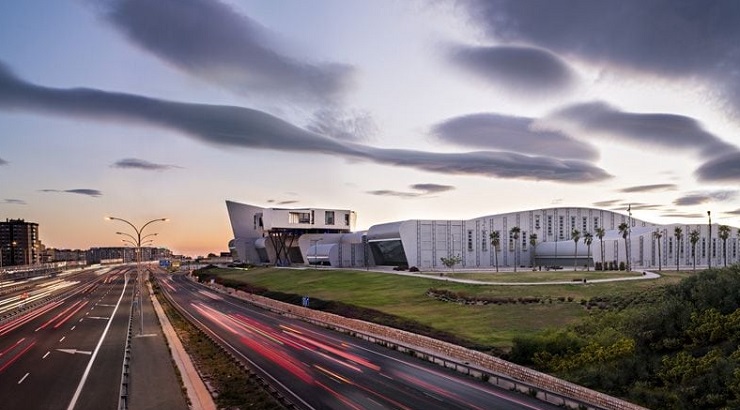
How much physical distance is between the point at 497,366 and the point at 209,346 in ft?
78.8

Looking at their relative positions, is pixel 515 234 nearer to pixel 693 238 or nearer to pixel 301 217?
pixel 693 238

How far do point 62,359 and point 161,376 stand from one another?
36.2ft

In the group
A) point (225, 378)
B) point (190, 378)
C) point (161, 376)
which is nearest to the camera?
point (190, 378)

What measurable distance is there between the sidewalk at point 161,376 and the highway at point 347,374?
4276 millimetres

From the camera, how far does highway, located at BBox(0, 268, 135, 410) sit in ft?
87.8

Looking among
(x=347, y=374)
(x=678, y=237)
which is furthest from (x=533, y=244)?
(x=347, y=374)

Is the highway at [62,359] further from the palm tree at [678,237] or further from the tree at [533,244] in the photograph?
the palm tree at [678,237]

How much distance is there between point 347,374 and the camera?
33.1 meters

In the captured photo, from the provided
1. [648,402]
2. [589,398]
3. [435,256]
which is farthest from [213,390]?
[435,256]

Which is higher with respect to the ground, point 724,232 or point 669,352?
point 724,232

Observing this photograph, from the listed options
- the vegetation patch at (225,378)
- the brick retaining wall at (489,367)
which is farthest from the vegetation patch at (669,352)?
the vegetation patch at (225,378)

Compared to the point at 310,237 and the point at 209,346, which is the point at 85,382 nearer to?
the point at 209,346

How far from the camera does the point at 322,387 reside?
2978cm

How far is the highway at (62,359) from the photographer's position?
2677cm
